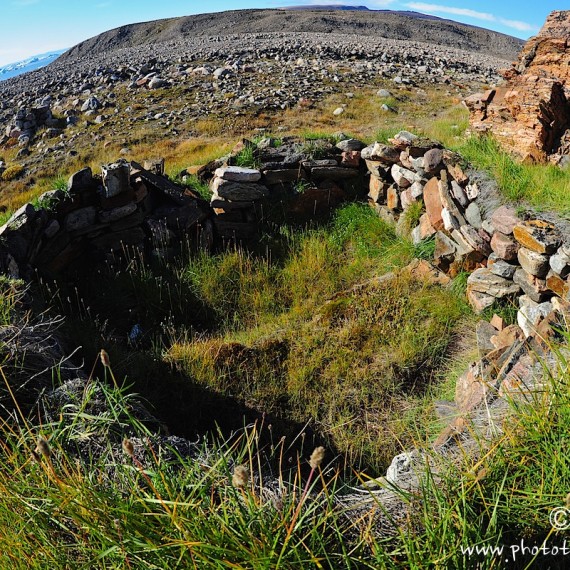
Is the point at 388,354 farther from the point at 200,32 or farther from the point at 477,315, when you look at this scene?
the point at 200,32

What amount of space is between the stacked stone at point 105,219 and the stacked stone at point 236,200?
23 centimetres

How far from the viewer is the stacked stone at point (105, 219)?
5.71 metres

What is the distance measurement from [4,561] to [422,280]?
4739 mm

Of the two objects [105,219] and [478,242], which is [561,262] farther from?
[105,219]

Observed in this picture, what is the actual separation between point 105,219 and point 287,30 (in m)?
34.9

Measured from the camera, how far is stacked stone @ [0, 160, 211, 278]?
18.7 feet

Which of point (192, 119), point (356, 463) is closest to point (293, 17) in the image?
point (192, 119)

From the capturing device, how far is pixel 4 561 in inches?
71.4

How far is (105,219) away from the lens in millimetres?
6270

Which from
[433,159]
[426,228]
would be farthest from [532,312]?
[433,159]

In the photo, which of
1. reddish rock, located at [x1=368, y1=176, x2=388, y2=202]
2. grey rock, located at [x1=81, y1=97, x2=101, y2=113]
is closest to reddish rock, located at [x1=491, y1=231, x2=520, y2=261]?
reddish rock, located at [x1=368, y1=176, x2=388, y2=202]

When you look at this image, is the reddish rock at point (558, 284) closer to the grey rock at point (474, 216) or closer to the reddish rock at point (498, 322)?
the reddish rock at point (498, 322)

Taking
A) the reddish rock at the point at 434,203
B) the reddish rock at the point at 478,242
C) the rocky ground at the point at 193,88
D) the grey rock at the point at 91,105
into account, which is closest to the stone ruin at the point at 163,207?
the reddish rock at the point at 434,203

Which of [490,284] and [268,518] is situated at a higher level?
[268,518]
